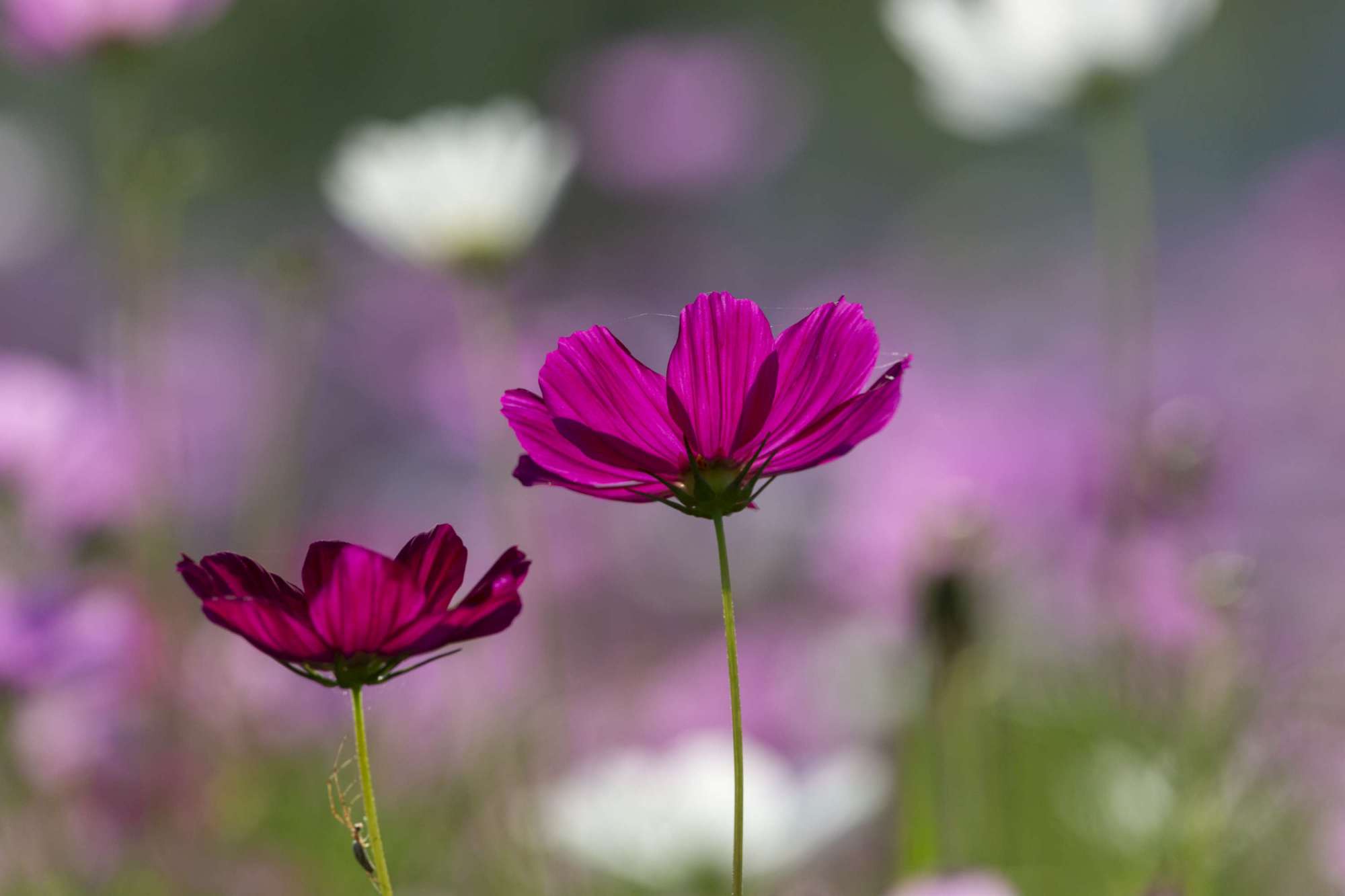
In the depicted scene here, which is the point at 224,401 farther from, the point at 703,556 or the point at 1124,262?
the point at 1124,262

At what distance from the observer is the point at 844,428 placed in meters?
0.38

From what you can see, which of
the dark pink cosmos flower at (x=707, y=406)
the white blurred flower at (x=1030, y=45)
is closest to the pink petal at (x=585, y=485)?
the dark pink cosmos flower at (x=707, y=406)

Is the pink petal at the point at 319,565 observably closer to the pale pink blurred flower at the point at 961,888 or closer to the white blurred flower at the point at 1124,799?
the pale pink blurred flower at the point at 961,888

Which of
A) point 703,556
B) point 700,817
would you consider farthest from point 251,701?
point 703,556

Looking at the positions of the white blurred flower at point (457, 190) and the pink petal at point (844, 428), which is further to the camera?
the white blurred flower at point (457, 190)

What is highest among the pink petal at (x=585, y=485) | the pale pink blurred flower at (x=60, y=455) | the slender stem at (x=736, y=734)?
the pale pink blurred flower at (x=60, y=455)

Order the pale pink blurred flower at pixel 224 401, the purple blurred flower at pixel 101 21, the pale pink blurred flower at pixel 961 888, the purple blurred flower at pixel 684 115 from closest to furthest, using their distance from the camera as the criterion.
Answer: the pale pink blurred flower at pixel 961 888
the purple blurred flower at pixel 101 21
the pale pink blurred flower at pixel 224 401
the purple blurred flower at pixel 684 115

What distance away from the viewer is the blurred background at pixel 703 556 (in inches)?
31.0

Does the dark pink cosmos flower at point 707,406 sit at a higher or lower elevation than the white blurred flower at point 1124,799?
higher

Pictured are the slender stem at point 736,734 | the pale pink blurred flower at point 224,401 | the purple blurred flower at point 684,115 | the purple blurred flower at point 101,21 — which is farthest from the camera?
the purple blurred flower at point 684,115

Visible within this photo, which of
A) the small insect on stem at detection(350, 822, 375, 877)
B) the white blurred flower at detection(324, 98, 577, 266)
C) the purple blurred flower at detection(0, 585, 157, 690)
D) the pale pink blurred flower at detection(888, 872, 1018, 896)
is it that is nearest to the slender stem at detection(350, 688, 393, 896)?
the small insect on stem at detection(350, 822, 375, 877)

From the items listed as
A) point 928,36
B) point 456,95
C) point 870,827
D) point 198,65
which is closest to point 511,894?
point 870,827

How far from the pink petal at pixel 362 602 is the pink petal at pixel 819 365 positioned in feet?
0.30

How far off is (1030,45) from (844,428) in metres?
0.86
